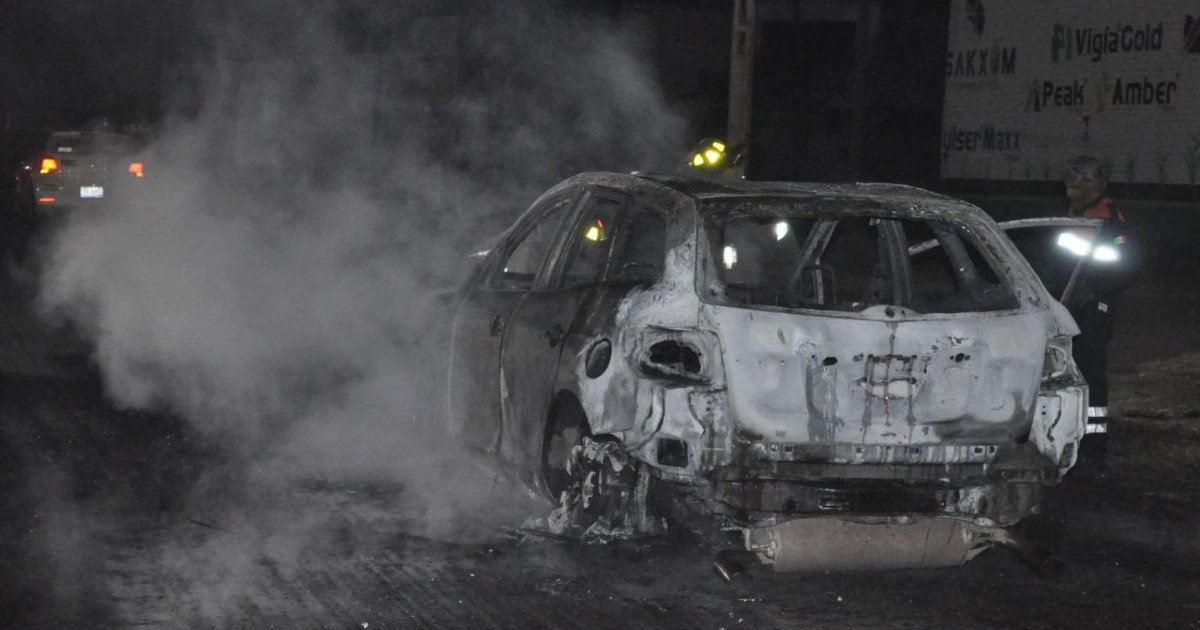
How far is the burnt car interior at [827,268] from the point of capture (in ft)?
20.7

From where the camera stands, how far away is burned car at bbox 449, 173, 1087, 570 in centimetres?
583

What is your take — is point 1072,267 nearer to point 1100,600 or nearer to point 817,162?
point 1100,600

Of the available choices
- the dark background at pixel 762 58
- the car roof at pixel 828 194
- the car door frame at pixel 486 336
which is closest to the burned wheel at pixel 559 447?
the car door frame at pixel 486 336

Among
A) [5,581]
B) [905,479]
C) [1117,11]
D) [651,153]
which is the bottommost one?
[5,581]

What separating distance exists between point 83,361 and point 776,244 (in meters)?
5.57

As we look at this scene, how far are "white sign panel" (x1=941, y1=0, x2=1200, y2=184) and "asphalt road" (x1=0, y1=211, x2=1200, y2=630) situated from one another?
943cm

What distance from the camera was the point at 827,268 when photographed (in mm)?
7039

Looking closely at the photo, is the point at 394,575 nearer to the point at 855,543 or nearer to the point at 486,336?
the point at 486,336

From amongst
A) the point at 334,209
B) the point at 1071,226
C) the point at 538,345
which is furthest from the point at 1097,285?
the point at 334,209

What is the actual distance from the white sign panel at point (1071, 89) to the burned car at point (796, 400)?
10547 mm

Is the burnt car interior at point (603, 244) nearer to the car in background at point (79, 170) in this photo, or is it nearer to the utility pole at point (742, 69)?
the utility pole at point (742, 69)

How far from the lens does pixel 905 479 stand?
19.5ft

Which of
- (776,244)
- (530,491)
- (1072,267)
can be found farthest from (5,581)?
(1072,267)

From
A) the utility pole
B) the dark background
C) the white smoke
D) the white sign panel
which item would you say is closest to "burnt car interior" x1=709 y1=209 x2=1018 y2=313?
the white smoke
